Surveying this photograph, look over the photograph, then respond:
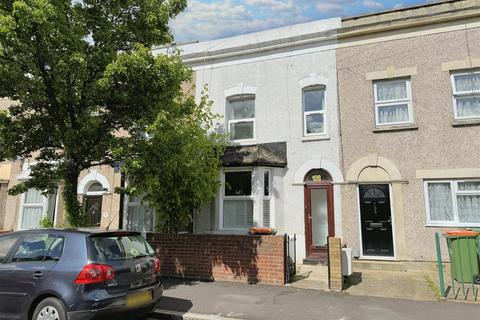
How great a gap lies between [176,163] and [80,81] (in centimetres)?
278

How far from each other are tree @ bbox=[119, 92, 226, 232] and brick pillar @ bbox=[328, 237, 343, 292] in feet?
13.2

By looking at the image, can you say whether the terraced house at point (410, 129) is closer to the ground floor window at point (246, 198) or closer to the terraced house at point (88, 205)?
the ground floor window at point (246, 198)

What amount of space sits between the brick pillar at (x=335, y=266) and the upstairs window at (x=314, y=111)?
453cm

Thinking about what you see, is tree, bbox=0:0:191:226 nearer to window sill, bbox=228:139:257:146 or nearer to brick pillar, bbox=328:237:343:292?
window sill, bbox=228:139:257:146

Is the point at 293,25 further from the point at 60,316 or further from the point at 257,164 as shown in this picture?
the point at 60,316

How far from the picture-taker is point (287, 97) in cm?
1201

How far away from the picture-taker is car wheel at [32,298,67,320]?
4.91 meters

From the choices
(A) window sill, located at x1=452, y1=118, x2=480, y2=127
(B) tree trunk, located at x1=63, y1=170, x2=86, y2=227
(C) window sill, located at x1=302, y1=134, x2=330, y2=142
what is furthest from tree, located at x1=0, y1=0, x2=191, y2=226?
(A) window sill, located at x1=452, y1=118, x2=480, y2=127

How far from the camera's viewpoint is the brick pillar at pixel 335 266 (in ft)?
25.5

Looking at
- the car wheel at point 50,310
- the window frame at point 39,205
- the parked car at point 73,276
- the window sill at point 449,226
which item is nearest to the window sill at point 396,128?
the window sill at point 449,226

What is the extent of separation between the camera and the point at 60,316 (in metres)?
4.90

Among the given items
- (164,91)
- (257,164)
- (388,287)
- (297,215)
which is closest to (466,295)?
(388,287)

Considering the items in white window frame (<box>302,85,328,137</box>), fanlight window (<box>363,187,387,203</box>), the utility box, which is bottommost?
the utility box

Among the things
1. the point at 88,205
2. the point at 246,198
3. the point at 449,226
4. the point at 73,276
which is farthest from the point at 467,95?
the point at 88,205
